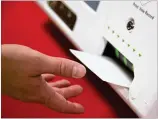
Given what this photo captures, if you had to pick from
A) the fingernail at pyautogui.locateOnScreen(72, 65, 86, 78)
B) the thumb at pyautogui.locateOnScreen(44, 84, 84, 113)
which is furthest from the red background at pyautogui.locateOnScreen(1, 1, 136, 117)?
the fingernail at pyautogui.locateOnScreen(72, 65, 86, 78)

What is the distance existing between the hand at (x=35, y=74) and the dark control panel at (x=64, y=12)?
20 cm

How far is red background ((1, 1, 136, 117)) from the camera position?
67 centimetres

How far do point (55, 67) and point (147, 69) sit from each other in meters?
0.18

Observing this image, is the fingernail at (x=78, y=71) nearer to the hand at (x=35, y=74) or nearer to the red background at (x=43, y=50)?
the hand at (x=35, y=74)

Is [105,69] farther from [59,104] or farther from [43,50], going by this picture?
[43,50]

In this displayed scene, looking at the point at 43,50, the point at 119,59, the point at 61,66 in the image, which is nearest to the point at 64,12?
the point at 43,50

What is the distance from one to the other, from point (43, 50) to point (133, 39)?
0.29 m

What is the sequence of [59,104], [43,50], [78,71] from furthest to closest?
1. [43,50]
2. [59,104]
3. [78,71]

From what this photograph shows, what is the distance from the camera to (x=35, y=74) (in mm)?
557

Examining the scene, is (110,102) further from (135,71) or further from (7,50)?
(7,50)

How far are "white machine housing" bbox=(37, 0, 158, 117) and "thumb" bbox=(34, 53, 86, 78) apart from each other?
0.13 m

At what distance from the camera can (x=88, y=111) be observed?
2.21ft

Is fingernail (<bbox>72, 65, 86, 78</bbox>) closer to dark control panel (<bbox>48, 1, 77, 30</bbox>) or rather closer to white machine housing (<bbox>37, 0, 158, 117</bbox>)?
white machine housing (<bbox>37, 0, 158, 117</bbox>)

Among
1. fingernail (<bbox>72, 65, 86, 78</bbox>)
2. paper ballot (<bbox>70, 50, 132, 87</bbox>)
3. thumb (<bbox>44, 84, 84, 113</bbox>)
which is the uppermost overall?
fingernail (<bbox>72, 65, 86, 78</bbox>)
